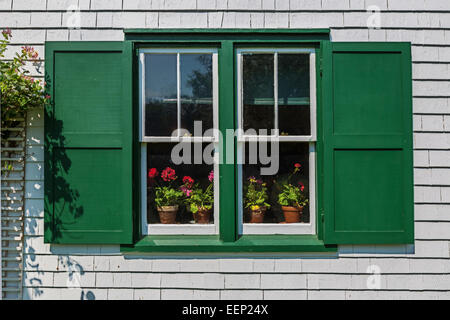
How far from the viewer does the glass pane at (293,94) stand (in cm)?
339

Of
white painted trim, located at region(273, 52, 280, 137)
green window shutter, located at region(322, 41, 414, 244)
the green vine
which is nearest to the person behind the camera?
the green vine

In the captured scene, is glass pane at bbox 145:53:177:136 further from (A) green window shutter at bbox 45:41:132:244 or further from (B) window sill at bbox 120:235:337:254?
(B) window sill at bbox 120:235:337:254

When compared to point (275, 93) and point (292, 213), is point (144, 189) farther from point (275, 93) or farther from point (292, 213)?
point (275, 93)

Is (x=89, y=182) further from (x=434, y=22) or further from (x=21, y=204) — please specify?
(x=434, y=22)

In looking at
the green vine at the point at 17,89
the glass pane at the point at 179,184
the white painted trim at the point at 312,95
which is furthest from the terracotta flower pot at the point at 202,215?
the green vine at the point at 17,89

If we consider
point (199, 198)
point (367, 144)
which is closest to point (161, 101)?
point (199, 198)

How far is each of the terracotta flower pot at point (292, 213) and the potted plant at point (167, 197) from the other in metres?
0.88

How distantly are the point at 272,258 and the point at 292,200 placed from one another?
50 centimetres

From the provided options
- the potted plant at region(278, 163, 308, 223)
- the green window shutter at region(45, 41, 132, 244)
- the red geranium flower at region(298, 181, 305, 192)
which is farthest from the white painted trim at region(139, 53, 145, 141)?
the red geranium flower at region(298, 181, 305, 192)

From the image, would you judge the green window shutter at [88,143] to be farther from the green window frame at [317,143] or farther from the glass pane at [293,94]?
the glass pane at [293,94]

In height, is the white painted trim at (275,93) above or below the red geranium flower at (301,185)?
above

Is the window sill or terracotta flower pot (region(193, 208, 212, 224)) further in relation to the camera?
terracotta flower pot (region(193, 208, 212, 224))

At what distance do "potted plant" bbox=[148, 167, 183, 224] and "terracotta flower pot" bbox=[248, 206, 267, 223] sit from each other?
1.99ft

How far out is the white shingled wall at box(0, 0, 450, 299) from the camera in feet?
10.8
